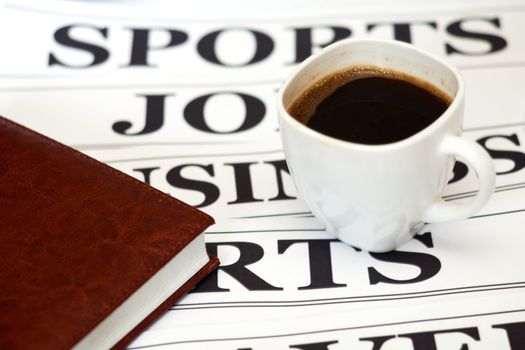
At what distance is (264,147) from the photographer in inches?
27.8

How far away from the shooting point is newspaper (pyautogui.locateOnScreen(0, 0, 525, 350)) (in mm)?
548

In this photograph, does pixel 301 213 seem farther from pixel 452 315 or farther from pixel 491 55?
pixel 491 55

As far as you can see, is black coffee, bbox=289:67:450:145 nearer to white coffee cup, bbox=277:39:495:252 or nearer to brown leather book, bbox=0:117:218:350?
white coffee cup, bbox=277:39:495:252

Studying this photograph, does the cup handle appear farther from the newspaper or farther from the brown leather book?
the brown leather book

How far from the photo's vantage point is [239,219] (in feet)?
2.08

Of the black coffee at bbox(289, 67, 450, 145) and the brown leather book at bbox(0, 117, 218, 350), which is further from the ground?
the black coffee at bbox(289, 67, 450, 145)

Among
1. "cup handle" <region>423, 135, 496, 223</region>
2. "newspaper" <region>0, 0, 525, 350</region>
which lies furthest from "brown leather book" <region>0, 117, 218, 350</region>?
"cup handle" <region>423, 135, 496, 223</region>

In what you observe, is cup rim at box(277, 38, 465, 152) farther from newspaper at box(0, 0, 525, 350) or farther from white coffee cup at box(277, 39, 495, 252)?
newspaper at box(0, 0, 525, 350)

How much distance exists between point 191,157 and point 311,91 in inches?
6.2

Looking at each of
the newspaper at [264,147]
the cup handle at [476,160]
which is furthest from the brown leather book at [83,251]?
the cup handle at [476,160]

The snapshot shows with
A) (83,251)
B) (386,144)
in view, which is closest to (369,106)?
(386,144)

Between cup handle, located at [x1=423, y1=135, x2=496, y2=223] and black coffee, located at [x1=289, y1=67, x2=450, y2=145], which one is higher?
black coffee, located at [x1=289, y1=67, x2=450, y2=145]

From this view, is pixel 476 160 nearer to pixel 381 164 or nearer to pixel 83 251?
pixel 381 164

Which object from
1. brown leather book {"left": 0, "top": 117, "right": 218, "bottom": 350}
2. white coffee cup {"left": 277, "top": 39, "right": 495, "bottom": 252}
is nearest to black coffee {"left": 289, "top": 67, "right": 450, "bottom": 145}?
white coffee cup {"left": 277, "top": 39, "right": 495, "bottom": 252}
